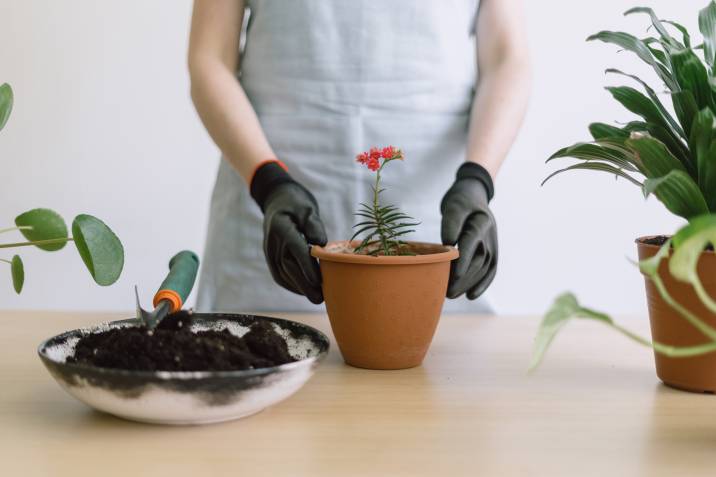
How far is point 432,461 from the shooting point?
0.58 metres

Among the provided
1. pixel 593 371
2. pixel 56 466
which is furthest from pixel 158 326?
pixel 593 371

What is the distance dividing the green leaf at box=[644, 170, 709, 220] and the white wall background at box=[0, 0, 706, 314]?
5.64ft

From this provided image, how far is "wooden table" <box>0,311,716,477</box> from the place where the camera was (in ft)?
1.88

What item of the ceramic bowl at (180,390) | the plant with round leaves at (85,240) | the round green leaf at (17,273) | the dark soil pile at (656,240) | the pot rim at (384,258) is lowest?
the ceramic bowl at (180,390)

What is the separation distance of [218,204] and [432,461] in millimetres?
975

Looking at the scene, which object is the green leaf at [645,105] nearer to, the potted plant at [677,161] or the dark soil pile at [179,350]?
the potted plant at [677,161]

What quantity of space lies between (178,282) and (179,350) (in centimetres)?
22

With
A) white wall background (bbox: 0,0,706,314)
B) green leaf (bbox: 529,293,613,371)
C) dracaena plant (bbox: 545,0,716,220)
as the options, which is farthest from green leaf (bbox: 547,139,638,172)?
white wall background (bbox: 0,0,706,314)

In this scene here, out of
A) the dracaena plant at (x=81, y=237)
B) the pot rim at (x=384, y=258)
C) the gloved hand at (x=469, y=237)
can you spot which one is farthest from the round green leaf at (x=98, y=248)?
the gloved hand at (x=469, y=237)

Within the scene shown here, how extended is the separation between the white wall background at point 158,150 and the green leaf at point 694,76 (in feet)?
5.50

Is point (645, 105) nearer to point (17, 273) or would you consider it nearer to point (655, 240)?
point (655, 240)

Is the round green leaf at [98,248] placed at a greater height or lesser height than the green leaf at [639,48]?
lesser

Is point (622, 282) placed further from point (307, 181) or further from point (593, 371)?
point (593, 371)

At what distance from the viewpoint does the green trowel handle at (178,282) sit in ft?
2.65
